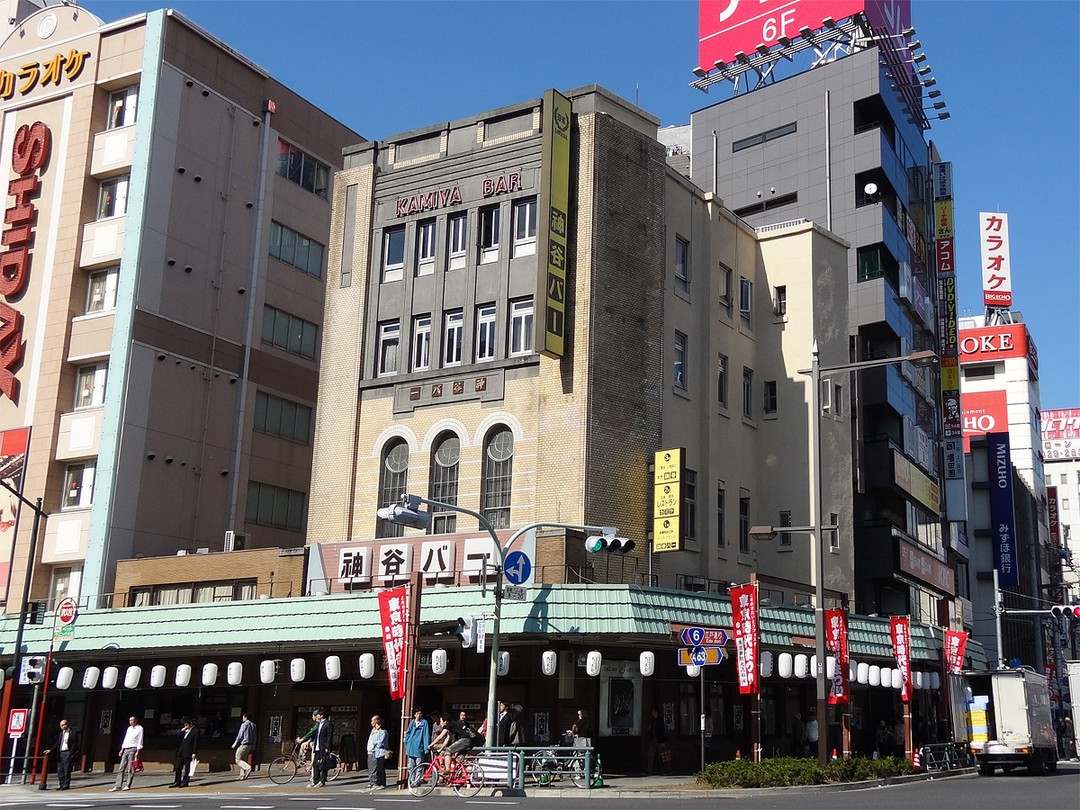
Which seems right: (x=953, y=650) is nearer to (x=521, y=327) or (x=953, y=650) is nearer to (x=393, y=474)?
(x=521, y=327)

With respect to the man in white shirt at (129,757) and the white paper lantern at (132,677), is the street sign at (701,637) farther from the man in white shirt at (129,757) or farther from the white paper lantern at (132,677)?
the white paper lantern at (132,677)

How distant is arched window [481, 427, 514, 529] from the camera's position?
1453 inches

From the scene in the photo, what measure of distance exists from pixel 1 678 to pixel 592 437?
2275 centimetres

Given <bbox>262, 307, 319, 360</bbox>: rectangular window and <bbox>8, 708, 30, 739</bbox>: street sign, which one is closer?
<bbox>8, 708, 30, 739</bbox>: street sign

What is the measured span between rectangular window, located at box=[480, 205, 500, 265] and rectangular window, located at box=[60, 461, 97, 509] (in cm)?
1751

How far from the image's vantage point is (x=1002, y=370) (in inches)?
4355

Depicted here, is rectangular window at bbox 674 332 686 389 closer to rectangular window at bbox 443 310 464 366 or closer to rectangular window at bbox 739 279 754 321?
rectangular window at bbox 739 279 754 321

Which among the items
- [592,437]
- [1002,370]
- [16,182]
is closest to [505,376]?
[592,437]

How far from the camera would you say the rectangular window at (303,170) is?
53.3 meters

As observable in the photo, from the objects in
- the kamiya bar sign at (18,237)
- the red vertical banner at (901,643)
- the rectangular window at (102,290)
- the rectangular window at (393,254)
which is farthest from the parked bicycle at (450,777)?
the kamiya bar sign at (18,237)

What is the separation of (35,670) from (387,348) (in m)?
15.2

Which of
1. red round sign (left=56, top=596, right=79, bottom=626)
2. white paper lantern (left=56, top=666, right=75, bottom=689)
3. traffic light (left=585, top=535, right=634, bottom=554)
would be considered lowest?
white paper lantern (left=56, top=666, right=75, bottom=689)

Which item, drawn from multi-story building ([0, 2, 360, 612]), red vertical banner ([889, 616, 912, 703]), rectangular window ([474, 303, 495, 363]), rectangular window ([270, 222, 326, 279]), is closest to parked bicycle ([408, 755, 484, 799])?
rectangular window ([474, 303, 495, 363])

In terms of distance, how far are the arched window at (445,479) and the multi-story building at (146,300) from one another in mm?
9398
